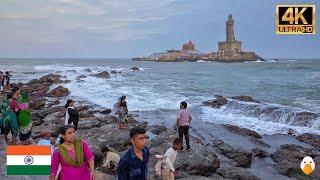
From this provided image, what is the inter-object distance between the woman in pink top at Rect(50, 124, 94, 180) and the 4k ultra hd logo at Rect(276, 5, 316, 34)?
27.5 ft

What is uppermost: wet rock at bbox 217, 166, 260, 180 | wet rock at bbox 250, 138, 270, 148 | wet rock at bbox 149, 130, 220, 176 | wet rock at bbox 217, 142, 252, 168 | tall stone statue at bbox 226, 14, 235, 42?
tall stone statue at bbox 226, 14, 235, 42

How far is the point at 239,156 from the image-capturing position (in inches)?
531

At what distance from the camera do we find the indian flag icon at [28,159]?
542cm

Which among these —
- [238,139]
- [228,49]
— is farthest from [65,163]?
[228,49]

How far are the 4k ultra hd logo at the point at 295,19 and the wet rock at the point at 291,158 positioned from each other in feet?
13.8

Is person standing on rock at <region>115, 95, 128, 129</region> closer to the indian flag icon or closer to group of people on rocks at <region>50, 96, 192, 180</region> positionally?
the indian flag icon

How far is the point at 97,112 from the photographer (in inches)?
942

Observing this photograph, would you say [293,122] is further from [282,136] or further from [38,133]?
[38,133]

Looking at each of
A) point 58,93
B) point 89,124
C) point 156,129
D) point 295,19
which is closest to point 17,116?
point 89,124

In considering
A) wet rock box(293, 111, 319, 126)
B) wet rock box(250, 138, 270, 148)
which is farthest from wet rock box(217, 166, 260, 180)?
wet rock box(293, 111, 319, 126)

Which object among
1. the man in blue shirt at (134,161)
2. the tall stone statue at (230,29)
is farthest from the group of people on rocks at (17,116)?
the tall stone statue at (230,29)

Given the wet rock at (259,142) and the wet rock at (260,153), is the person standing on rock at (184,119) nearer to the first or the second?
the wet rock at (260,153)

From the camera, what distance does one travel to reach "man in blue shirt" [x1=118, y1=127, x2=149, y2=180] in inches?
196

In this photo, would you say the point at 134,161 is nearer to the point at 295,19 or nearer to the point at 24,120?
the point at 24,120
